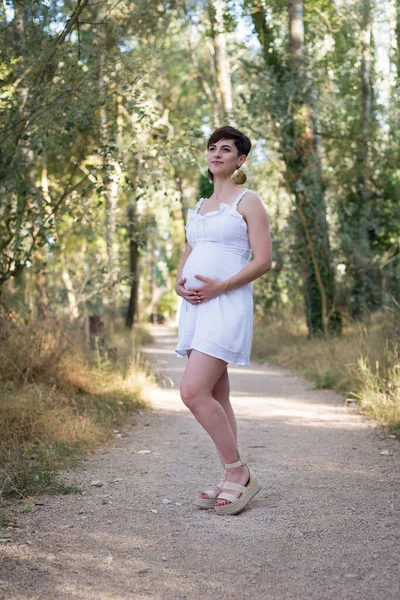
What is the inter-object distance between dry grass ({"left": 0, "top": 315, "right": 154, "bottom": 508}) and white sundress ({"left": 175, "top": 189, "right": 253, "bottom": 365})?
59.2 inches

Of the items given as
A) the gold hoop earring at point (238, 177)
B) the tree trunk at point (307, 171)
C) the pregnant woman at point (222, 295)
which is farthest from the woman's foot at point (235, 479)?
the tree trunk at point (307, 171)

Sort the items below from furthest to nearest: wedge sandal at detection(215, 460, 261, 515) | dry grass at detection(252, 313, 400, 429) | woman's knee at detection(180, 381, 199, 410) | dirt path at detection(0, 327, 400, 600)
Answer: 1. dry grass at detection(252, 313, 400, 429)
2. wedge sandal at detection(215, 460, 261, 515)
3. woman's knee at detection(180, 381, 199, 410)
4. dirt path at detection(0, 327, 400, 600)

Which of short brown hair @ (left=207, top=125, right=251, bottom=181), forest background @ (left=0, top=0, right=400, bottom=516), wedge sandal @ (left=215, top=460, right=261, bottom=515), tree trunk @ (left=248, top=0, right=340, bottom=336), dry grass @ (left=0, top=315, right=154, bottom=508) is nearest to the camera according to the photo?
wedge sandal @ (left=215, top=460, right=261, bottom=515)

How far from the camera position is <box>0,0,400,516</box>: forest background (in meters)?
8.00

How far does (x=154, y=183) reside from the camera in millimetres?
9898

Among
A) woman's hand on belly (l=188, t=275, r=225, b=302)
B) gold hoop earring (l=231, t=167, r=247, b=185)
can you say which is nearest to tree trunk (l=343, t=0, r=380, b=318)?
gold hoop earring (l=231, t=167, r=247, b=185)

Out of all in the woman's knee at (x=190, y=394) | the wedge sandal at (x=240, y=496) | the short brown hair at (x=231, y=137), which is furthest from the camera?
the short brown hair at (x=231, y=137)

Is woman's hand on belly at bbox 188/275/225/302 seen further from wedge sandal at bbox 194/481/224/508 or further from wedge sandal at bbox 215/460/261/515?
wedge sandal at bbox 194/481/224/508

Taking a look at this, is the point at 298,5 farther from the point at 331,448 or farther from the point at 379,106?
the point at 331,448

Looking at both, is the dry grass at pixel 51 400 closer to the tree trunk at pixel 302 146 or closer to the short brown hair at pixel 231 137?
the short brown hair at pixel 231 137

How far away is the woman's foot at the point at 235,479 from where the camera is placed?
4.55m

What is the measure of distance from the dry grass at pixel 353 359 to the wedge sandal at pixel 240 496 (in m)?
2.75

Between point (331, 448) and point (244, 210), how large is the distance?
287 centimetres

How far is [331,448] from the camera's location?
6562 mm
